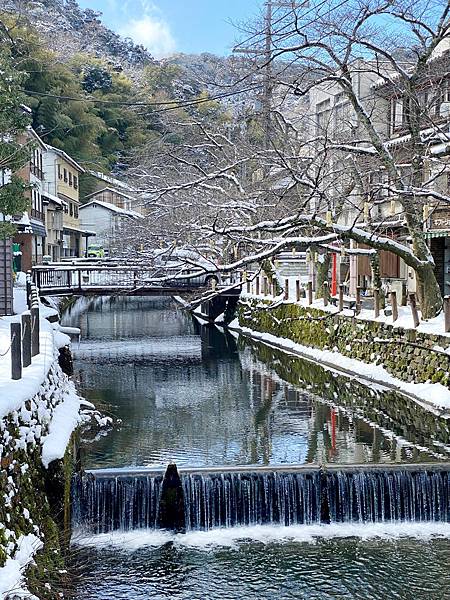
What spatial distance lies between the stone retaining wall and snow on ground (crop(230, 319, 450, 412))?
17 cm

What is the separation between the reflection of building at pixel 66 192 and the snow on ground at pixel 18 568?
132 feet

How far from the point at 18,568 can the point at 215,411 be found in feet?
36.4

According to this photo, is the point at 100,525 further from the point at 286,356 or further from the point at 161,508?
the point at 286,356

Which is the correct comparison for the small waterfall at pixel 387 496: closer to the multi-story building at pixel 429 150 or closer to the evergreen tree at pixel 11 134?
the multi-story building at pixel 429 150

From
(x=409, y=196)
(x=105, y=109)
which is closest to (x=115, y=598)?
(x=409, y=196)

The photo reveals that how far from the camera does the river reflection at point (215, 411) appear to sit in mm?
14320

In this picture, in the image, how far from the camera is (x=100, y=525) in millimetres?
11547

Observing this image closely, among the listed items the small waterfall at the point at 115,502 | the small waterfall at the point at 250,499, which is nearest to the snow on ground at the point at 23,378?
the small waterfall at the point at 115,502

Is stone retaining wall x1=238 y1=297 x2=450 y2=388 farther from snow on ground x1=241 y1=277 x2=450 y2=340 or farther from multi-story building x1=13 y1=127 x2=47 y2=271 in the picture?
multi-story building x1=13 y1=127 x2=47 y2=271

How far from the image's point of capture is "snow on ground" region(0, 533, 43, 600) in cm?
681

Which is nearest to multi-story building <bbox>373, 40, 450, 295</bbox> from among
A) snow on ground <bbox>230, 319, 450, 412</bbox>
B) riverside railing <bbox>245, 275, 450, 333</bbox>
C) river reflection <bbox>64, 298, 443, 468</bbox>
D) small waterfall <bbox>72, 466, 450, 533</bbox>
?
riverside railing <bbox>245, 275, 450, 333</bbox>

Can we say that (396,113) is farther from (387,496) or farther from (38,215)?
(38,215)

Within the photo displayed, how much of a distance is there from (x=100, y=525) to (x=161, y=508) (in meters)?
0.97

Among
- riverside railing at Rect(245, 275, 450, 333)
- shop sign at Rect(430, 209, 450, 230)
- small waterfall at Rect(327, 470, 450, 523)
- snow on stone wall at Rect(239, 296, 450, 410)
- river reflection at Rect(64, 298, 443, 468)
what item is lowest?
small waterfall at Rect(327, 470, 450, 523)
